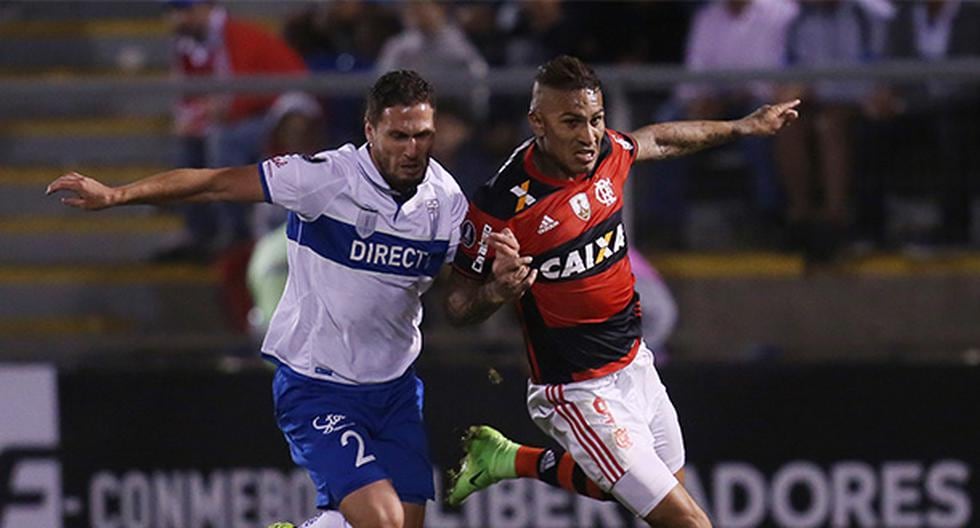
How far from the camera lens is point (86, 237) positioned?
950 cm

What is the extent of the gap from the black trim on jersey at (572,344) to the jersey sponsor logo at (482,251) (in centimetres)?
34

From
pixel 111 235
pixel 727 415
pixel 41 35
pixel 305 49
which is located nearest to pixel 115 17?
pixel 41 35

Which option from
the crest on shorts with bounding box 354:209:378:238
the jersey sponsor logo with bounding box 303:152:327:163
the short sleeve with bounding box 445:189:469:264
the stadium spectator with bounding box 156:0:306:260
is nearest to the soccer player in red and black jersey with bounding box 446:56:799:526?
the short sleeve with bounding box 445:189:469:264

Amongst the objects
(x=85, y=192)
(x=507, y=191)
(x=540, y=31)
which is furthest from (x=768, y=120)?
(x=540, y=31)

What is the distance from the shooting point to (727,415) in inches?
369

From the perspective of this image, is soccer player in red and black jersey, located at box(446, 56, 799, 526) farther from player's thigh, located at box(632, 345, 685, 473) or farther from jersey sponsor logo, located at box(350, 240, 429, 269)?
jersey sponsor logo, located at box(350, 240, 429, 269)

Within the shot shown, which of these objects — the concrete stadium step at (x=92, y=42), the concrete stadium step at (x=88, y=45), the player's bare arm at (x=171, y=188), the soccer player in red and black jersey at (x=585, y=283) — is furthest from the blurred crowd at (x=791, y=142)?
the player's bare arm at (x=171, y=188)

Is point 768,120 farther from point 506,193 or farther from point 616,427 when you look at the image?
point 616,427

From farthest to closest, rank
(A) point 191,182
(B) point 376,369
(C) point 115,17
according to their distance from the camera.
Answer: (C) point 115,17 → (B) point 376,369 → (A) point 191,182

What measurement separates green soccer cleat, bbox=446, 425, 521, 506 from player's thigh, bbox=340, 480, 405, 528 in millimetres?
728

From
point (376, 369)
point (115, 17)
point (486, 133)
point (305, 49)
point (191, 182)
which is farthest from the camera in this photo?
point (115, 17)

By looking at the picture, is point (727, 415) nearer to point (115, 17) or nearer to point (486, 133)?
point (486, 133)

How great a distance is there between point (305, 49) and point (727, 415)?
3.29 meters

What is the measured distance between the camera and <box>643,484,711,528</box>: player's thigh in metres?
6.79
